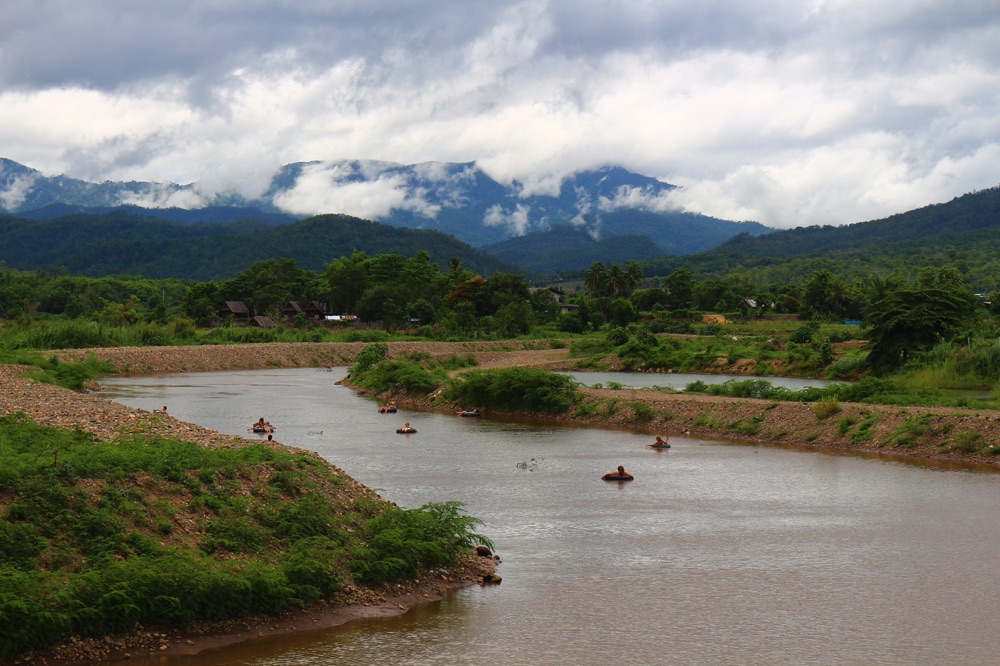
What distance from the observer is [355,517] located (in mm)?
17438

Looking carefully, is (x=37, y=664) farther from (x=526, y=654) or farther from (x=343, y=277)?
(x=343, y=277)

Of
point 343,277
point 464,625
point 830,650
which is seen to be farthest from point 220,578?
point 343,277

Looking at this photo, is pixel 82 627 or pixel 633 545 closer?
pixel 82 627

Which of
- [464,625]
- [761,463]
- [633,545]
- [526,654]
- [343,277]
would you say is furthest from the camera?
[343,277]

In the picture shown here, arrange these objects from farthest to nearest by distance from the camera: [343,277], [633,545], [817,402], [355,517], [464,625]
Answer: [343,277] → [817,402] → [633,545] → [355,517] → [464,625]

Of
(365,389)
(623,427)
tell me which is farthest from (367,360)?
(623,427)

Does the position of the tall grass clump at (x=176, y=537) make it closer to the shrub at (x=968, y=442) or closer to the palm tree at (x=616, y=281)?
the shrub at (x=968, y=442)

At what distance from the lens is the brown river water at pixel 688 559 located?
13.7 meters

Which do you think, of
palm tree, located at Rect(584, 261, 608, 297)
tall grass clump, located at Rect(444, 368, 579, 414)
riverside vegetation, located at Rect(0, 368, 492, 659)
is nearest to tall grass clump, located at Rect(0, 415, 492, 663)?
riverside vegetation, located at Rect(0, 368, 492, 659)

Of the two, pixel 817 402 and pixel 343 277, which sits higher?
pixel 343 277

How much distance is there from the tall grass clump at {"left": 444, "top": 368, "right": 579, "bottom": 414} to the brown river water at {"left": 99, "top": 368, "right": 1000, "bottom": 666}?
8.16m

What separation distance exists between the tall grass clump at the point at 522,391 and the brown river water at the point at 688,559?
8.16 meters

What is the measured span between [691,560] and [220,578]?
8.23 meters

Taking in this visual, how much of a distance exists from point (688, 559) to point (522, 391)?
2543 cm
